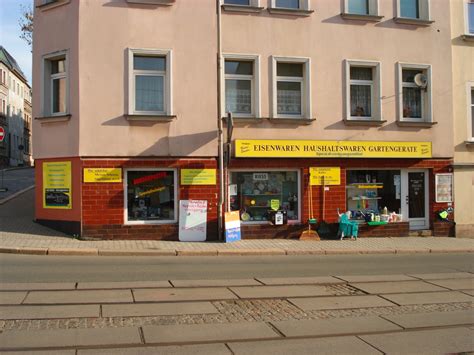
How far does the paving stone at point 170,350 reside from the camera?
508cm

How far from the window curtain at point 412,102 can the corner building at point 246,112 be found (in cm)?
5

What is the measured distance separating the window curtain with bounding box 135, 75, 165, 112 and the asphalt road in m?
4.96

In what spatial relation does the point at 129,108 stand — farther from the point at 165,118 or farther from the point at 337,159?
the point at 337,159

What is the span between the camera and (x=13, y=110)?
63.3m

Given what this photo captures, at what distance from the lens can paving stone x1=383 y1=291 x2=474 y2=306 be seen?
7684 millimetres

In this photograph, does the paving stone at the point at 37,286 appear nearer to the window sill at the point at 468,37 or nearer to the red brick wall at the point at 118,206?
the red brick wall at the point at 118,206

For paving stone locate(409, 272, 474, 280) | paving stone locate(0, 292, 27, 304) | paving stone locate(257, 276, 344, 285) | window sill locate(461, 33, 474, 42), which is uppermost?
window sill locate(461, 33, 474, 42)

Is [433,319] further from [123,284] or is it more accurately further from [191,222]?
[191,222]

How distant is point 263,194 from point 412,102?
5845 millimetres

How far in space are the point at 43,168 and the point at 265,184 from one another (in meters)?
6.53

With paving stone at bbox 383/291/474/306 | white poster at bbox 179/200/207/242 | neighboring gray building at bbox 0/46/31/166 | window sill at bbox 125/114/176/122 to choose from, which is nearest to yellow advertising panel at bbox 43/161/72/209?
window sill at bbox 125/114/176/122

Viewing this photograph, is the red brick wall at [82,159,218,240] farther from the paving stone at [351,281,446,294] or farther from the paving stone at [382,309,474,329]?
the paving stone at [382,309,474,329]

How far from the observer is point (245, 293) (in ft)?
26.2

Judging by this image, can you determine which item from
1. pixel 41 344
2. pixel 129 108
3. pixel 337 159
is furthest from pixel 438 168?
pixel 41 344
